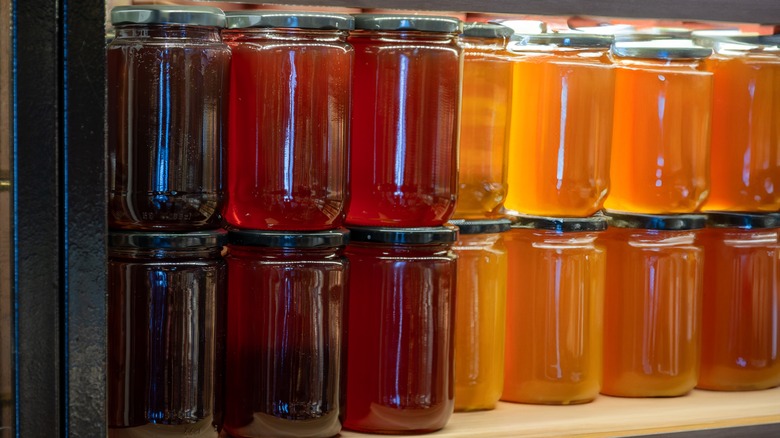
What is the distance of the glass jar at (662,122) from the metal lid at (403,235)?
0.35m

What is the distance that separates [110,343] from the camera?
1.16m

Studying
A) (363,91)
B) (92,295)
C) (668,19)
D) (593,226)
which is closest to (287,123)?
(363,91)

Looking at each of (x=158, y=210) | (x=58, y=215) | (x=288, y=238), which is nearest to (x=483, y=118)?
(x=288, y=238)

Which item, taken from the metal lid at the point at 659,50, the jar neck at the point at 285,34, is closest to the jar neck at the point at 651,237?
the metal lid at the point at 659,50

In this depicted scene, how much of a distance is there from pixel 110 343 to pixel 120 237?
0.37 feet

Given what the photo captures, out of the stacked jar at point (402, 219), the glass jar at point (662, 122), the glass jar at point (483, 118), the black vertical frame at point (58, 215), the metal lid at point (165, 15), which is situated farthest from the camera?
the glass jar at point (662, 122)

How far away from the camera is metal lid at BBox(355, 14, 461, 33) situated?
1.22 metres

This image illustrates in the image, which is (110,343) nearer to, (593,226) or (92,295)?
(92,295)

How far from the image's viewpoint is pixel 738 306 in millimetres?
1528

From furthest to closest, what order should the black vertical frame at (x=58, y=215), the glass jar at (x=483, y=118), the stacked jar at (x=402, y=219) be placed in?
1. the glass jar at (x=483, y=118)
2. the stacked jar at (x=402, y=219)
3. the black vertical frame at (x=58, y=215)

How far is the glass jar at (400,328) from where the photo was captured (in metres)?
1.25

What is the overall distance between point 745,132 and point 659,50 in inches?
7.3

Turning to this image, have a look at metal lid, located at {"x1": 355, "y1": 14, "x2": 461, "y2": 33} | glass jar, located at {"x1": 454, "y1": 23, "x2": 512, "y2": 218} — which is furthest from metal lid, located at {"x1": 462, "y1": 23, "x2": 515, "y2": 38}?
metal lid, located at {"x1": 355, "y1": 14, "x2": 461, "y2": 33}

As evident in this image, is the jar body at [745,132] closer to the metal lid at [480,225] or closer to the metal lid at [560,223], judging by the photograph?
the metal lid at [560,223]
